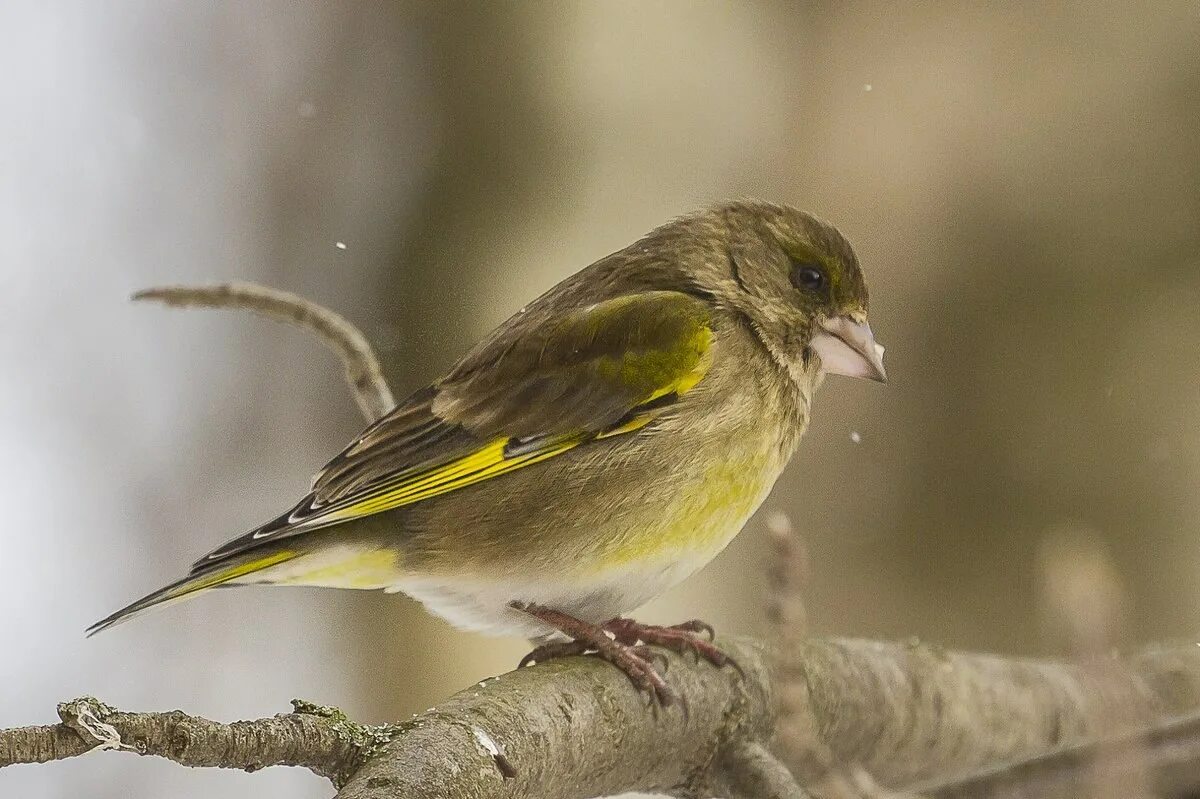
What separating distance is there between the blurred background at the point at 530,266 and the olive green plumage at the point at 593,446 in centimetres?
51

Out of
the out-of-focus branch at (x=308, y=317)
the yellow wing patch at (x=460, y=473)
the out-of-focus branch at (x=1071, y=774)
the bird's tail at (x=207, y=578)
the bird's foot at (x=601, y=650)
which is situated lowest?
the out-of-focus branch at (x=1071, y=774)

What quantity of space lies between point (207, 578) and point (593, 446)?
38cm

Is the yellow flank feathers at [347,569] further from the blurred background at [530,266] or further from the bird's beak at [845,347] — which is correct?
the blurred background at [530,266]

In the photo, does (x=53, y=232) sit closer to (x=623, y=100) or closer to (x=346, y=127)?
(x=346, y=127)

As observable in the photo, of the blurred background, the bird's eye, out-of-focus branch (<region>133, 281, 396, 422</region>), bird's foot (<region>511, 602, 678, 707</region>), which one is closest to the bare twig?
bird's foot (<region>511, 602, 678, 707</region>)

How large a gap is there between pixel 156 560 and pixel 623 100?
112 cm

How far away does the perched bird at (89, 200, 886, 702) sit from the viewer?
1.16 metres

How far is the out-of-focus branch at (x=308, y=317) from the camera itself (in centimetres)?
126

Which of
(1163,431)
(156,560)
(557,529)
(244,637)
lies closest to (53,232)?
(156,560)

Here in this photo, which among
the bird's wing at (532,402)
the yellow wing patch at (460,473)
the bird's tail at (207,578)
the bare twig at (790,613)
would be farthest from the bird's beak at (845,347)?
the bird's tail at (207,578)

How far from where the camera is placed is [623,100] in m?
2.21

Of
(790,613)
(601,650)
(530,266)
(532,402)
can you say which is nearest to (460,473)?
(532,402)

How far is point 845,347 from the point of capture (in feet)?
4.12

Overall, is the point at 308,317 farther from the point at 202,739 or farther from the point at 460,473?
the point at 202,739
